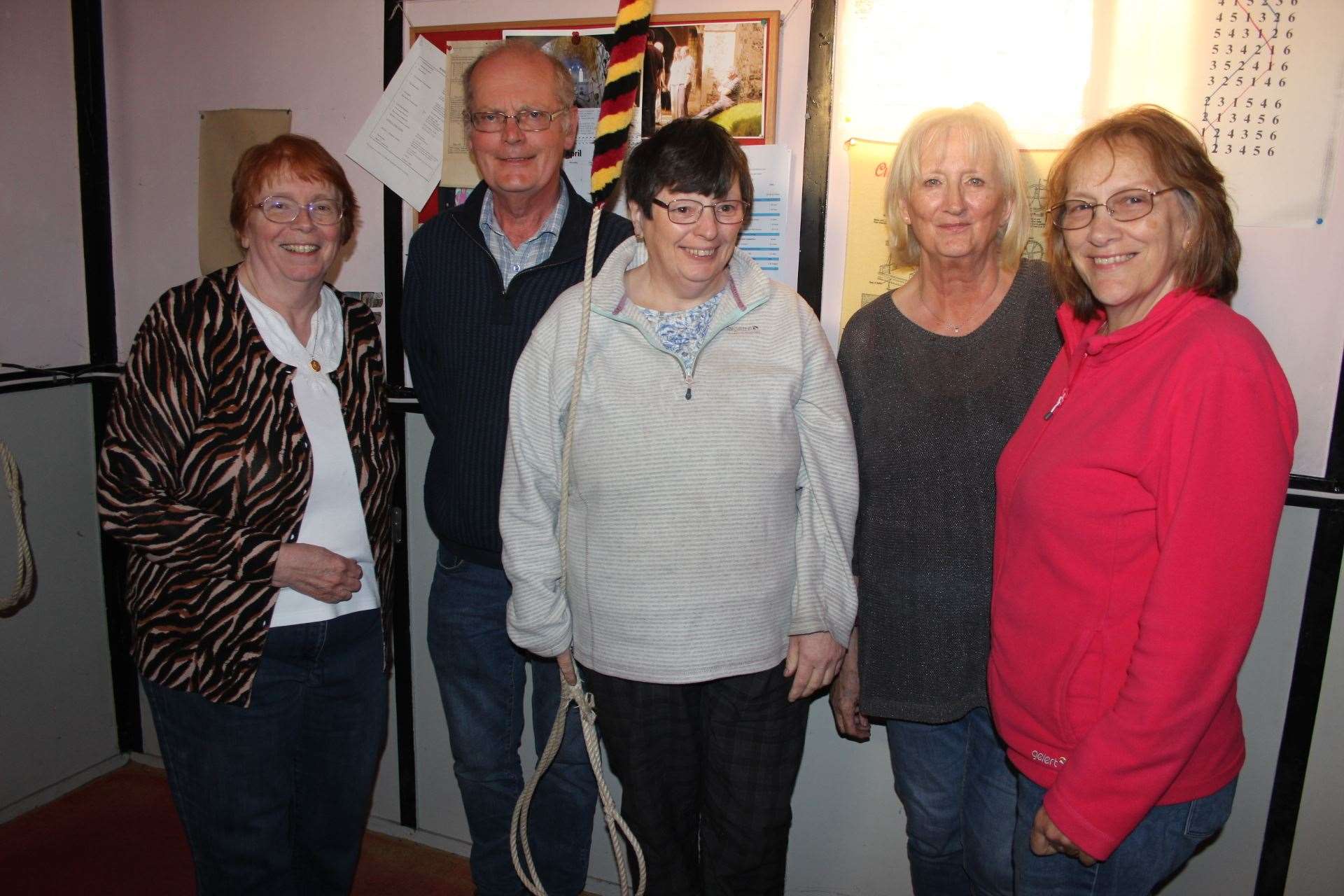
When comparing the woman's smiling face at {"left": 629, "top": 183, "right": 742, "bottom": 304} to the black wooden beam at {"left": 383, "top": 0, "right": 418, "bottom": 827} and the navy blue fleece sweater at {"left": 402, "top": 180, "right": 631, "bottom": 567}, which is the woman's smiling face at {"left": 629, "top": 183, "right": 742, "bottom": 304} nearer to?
the navy blue fleece sweater at {"left": 402, "top": 180, "right": 631, "bottom": 567}

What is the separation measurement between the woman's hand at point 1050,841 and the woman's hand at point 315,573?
1178 mm

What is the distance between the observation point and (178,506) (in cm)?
153

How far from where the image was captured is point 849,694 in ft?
5.92

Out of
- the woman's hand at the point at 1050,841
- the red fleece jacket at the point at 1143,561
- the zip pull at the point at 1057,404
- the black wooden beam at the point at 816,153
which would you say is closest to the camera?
the red fleece jacket at the point at 1143,561

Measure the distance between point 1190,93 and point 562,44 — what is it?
128 centimetres

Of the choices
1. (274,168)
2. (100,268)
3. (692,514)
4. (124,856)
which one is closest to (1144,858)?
(692,514)

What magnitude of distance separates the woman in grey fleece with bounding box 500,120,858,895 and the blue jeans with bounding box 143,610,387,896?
0.38 metres

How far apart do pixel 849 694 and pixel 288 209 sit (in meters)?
1.40

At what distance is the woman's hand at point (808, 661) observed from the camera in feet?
5.10

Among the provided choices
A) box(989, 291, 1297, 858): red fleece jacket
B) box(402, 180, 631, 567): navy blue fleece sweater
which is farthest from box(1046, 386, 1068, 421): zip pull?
box(402, 180, 631, 567): navy blue fleece sweater

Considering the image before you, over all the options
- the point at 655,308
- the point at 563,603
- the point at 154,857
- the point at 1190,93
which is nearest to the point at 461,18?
the point at 655,308

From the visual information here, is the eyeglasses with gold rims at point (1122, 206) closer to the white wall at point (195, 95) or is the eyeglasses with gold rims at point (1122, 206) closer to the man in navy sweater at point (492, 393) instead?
the man in navy sweater at point (492, 393)

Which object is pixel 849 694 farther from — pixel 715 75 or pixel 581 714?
pixel 715 75

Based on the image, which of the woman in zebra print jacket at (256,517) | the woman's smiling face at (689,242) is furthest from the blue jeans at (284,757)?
the woman's smiling face at (689,242)
